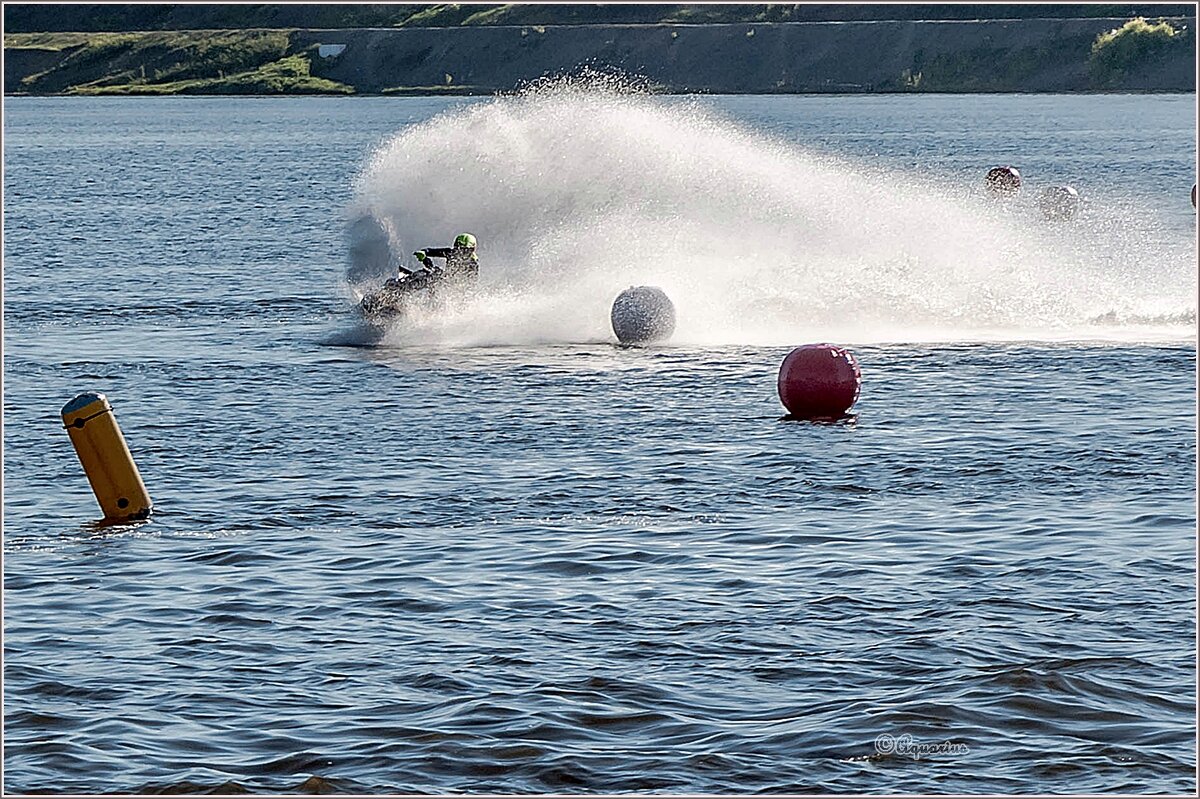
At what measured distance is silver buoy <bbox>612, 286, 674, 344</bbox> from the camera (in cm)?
2484

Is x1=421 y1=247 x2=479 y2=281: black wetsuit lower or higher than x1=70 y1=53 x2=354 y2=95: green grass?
lower

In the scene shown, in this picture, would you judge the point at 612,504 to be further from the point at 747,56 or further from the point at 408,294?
the point at 747,56

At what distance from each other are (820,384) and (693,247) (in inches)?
428

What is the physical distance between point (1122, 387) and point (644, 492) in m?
7.25

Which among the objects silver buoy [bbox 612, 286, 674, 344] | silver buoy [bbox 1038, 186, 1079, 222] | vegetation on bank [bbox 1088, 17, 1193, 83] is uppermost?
vegetation on bank [bbox 1088, 17, 1193, 83]

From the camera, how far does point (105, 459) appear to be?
623 inches

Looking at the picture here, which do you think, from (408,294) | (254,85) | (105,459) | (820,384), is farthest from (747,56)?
(105,459)

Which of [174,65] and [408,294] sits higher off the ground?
[174,65]

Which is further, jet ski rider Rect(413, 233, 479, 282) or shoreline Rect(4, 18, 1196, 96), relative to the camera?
shoreline Rect(4, 18, 1196, 96)

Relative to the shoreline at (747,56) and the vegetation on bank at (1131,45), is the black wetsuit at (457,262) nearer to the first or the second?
the shoreline at (747,56)

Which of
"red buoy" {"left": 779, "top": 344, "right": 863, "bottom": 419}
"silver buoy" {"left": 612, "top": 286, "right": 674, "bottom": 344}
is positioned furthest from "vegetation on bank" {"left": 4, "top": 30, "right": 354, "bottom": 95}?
"red buoy" {"left": 779, "top": 344, "right": 863, "bottom": 419}

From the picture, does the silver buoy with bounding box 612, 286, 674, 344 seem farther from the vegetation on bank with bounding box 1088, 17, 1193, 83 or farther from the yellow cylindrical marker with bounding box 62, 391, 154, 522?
the vegetation on bank with bounding box 1088, 17, 1193, 83

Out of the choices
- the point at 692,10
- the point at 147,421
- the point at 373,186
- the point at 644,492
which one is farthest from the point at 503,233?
the point at 692,10

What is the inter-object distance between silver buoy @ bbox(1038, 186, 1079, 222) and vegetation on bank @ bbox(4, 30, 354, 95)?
113771 mm
